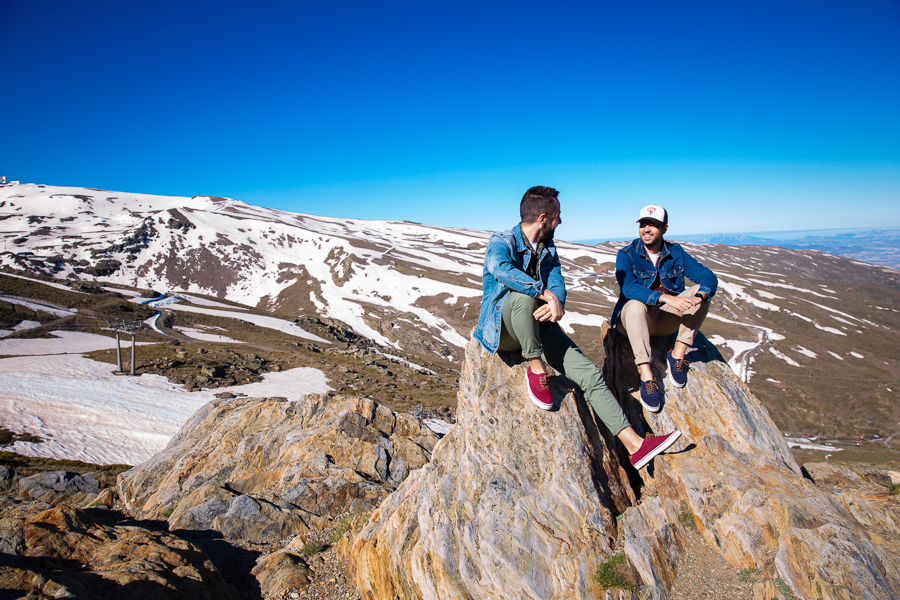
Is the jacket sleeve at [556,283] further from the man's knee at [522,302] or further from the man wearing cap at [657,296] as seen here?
the man wearing cap at [657,296]

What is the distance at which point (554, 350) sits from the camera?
22.4 feet

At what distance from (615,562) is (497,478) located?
1.92m

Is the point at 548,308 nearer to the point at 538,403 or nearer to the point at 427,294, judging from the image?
the point at 538,403

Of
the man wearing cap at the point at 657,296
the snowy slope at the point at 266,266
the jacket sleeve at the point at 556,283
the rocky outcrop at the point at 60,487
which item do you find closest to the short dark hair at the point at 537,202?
the jacket sleeve at the point at 556,283

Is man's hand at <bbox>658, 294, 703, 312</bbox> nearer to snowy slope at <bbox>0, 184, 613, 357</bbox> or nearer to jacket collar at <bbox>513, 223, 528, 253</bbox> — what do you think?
jacket collar at <bbox>513, 223, 528, 253</bbox>

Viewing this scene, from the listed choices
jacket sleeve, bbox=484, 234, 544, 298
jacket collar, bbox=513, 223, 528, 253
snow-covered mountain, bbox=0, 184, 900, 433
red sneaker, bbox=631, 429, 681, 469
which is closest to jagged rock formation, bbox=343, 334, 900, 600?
red sneaker, bbox=631, 429, 681, 469

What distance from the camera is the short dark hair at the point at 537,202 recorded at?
6266 millimetres

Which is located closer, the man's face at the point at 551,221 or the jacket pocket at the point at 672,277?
the man's face at the point at 551,221

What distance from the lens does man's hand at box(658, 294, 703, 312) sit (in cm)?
700

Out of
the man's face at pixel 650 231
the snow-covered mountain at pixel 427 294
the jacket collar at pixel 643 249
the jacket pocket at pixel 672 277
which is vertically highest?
the man's face at pixel 650 231

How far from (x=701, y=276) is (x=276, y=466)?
565 inches

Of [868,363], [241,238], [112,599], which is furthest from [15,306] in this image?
[868,363]

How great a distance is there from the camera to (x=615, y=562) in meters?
5.45

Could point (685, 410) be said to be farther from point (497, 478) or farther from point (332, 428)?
point (332, 428)
